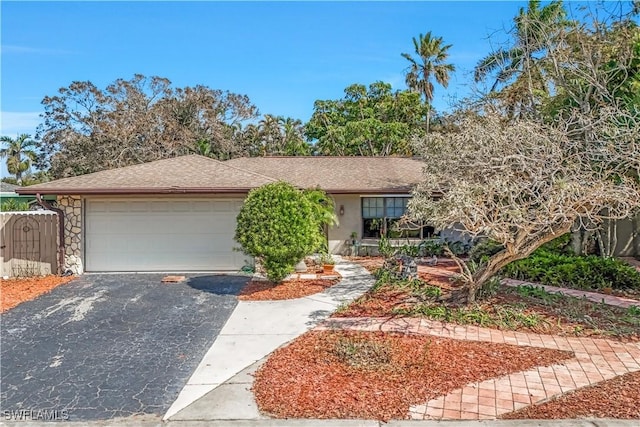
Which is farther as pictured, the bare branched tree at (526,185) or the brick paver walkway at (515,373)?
the bare branched tree at (526,185)

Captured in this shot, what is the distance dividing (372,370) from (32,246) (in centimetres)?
1111

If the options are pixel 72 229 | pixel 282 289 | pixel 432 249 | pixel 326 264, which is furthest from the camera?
pixel 432 249

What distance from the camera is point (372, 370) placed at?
18.1ft

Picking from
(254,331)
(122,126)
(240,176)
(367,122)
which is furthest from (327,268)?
(122,126)

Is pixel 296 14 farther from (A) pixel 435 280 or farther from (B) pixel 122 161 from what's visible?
(B) pixel 122 161

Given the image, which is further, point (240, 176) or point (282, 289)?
point (240, 176)

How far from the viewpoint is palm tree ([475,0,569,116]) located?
1212cm

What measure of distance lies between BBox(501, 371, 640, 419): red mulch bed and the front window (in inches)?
410

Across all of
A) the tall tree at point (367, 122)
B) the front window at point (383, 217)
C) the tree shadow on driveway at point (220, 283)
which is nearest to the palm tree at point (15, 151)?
the tall tree at point (367, 122)

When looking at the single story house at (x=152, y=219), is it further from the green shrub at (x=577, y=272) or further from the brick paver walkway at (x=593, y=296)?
the brick paver walkway at (x=593, y=296)

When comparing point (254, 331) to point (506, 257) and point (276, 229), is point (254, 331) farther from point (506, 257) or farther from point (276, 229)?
point (506, 257)

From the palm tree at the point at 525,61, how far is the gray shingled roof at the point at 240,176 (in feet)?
13.8

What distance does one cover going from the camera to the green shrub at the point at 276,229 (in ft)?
33.1

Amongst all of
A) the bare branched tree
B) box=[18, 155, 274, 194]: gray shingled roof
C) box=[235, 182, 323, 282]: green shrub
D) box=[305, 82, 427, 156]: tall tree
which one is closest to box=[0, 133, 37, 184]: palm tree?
box=[305, 82, 427, 156]: tall tree
